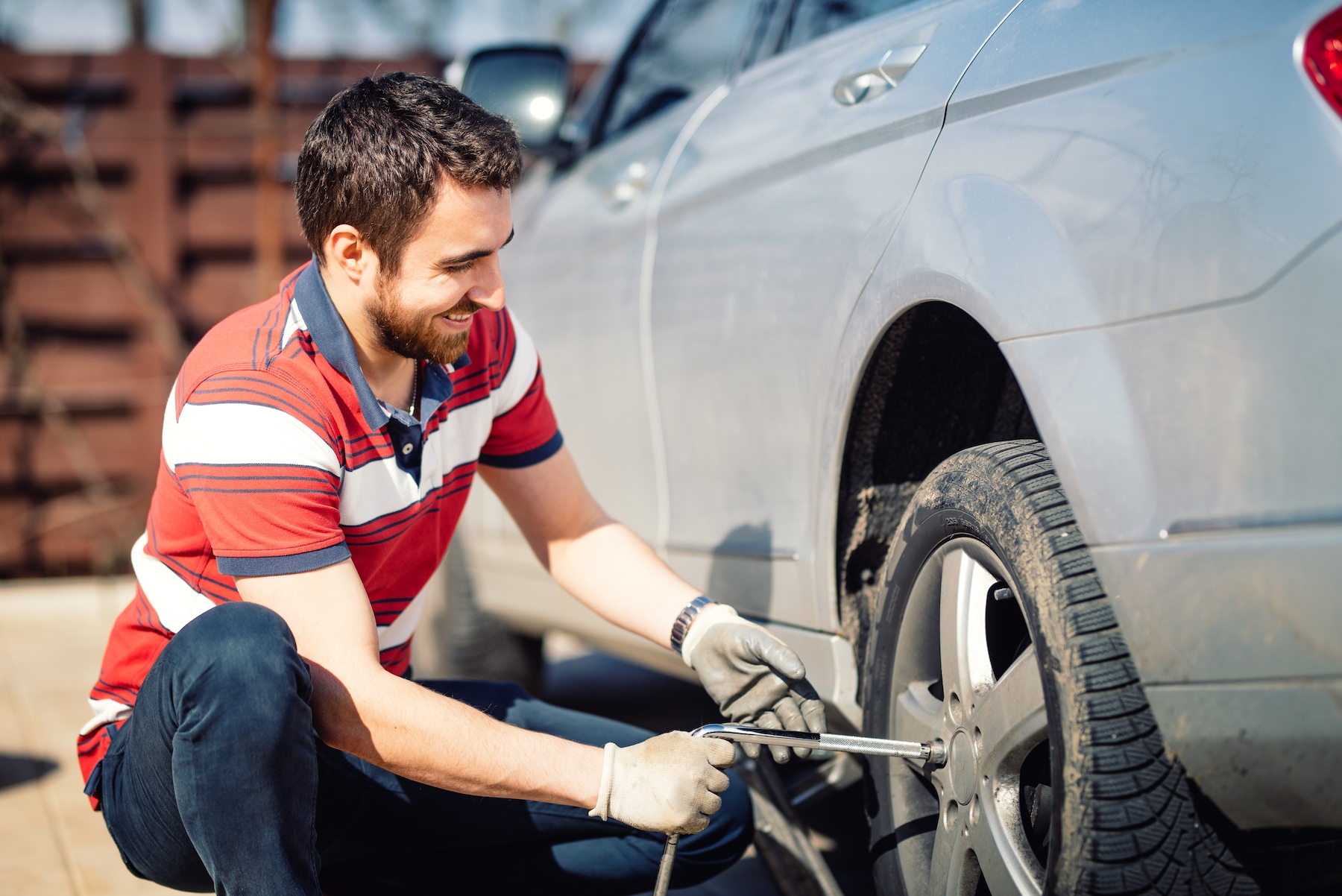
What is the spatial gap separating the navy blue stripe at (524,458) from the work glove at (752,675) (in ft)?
1.27

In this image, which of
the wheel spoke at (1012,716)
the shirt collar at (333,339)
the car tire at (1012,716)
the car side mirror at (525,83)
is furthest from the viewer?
the car side mirror at (525,83)

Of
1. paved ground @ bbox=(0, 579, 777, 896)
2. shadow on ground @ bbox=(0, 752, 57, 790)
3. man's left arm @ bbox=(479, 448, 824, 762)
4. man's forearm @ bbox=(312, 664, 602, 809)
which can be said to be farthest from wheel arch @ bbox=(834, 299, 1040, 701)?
shadow on ground @ bbox=(0, 752, 57, 790)

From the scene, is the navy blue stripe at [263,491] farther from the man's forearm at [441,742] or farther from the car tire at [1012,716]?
the car tire at [1012,716]

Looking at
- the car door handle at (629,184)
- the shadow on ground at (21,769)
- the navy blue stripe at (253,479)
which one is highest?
the car door handle at (629,184)

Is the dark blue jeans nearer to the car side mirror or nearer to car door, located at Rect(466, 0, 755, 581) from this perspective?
car door, located at Rect(466, 0, 755, 581)

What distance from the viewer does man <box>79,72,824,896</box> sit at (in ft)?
4.44

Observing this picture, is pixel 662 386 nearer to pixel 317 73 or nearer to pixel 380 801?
pixel 380 801

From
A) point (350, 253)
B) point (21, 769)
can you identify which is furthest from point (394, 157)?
point (21, 769)

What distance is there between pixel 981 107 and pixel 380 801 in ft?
3.87

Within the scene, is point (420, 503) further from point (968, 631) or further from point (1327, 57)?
point (1327, 57)

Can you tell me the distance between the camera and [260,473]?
54.6 inches

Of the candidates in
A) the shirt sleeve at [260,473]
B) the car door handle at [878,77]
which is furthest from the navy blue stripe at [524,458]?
the car door handle at [878,77]

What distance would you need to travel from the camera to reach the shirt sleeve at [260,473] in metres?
1.39

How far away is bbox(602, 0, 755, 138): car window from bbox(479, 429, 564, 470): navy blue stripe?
0.80 metres
